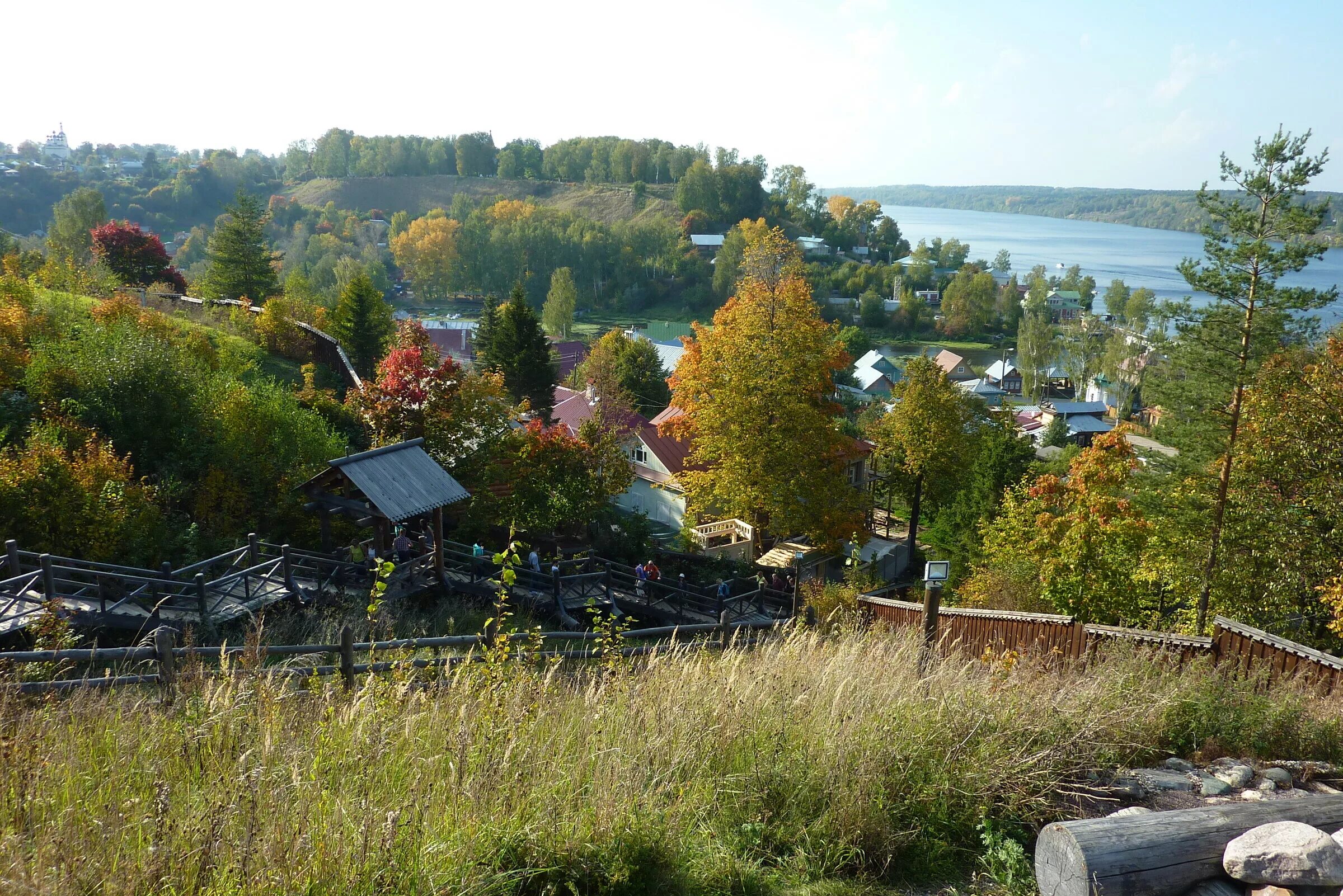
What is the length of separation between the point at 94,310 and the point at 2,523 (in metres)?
12.0

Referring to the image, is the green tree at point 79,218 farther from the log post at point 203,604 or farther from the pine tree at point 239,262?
the log post at point 203,604

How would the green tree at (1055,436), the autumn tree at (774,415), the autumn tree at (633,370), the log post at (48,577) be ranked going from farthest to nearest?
the green tree at (1055,436)
the autumn tree at (633,370)
the autumn tree at (774,415)
the log post at (48,577)

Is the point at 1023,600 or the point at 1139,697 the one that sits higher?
the point at 1139,697

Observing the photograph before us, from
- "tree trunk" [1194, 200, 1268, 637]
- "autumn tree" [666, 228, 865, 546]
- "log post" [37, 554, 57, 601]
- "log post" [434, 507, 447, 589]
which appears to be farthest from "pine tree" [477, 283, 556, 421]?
"tree trunk" [1194, 200, 1268, 637]

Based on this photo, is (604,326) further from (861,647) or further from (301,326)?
(861,647)

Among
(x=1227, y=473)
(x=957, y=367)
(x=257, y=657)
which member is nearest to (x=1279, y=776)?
(x=257, y=657)

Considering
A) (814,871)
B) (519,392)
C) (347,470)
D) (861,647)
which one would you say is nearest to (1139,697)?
(861,647)

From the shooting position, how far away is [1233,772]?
5.36m

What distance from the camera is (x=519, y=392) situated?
33125 millimetres

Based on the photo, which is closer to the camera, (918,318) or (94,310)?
(94,310)

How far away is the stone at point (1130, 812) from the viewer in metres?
4.11

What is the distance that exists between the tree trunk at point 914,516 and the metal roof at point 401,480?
63.2 ft

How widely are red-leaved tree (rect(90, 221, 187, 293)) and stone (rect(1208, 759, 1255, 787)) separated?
39132 millimetres

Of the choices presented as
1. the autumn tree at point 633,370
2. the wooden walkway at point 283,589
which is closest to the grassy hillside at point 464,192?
the autumn tree at point 633,370
